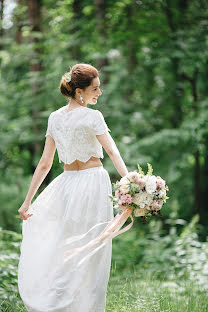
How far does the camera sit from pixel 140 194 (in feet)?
9.26

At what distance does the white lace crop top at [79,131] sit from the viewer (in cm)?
308

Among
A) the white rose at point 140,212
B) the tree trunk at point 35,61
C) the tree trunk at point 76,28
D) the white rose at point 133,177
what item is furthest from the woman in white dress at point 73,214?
the tree trunk at point 76,28

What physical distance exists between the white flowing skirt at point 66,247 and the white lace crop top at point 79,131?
15 centimetres

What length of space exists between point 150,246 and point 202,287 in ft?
7.39

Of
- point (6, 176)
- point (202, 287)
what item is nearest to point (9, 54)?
point (6, 176)

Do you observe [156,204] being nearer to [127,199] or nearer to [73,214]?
[127,199]

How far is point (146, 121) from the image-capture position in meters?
7.93

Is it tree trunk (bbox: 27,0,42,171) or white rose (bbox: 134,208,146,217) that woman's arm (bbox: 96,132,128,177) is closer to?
white rose (bbox: 134,208,146,217)

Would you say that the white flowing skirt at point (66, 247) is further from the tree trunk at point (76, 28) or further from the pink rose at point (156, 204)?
the tree trunk at point (76, 28)

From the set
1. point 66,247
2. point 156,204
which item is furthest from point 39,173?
point 156,204

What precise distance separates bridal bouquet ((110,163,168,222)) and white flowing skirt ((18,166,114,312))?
0.34 m

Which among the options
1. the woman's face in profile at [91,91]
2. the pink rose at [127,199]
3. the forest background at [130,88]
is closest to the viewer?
the pink rose at [127,199]

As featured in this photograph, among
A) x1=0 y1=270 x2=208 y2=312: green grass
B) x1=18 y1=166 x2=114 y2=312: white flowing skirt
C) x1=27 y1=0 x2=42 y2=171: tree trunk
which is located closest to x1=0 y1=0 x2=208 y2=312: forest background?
x1=27 y1=0 x2=42 y2=171: tree trunk

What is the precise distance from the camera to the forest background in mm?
7027
